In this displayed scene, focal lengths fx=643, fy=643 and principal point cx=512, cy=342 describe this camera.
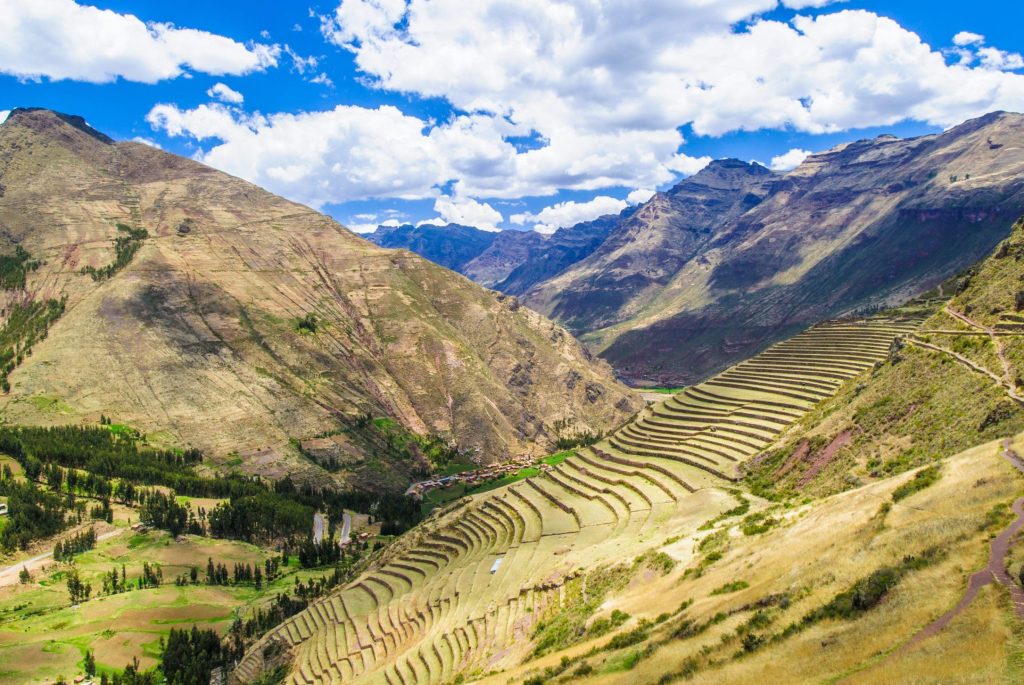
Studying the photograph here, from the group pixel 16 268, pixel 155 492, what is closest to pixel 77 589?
pixel 155 492

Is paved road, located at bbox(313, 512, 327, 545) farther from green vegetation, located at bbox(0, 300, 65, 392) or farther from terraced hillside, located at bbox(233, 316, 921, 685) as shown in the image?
green vegetation, located at bbox(0, 300, 65, 392)

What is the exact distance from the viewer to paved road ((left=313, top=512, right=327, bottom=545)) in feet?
410

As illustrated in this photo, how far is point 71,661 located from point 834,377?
92.6 meters

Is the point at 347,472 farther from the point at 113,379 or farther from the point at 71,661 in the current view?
the point at 71,661

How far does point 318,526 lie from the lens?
131m

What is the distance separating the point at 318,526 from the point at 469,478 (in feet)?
124

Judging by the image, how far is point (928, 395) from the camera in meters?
48.5

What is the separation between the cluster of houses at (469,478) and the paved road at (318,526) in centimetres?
2122

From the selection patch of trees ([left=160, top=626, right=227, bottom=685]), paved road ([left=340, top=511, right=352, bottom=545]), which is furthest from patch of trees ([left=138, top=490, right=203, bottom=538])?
patch of trees ([left=160, top=626, right=227, bottom=685])

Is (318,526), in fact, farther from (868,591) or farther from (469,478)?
(868,591)

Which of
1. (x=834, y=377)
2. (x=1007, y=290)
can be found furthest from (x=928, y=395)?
(x=834, y=377)

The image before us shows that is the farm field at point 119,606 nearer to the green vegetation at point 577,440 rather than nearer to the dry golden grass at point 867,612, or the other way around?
the dry golden grass at point 867,612

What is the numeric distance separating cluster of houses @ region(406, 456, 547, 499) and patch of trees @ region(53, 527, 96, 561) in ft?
202

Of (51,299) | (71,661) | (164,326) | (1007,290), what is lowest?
(71,661)
